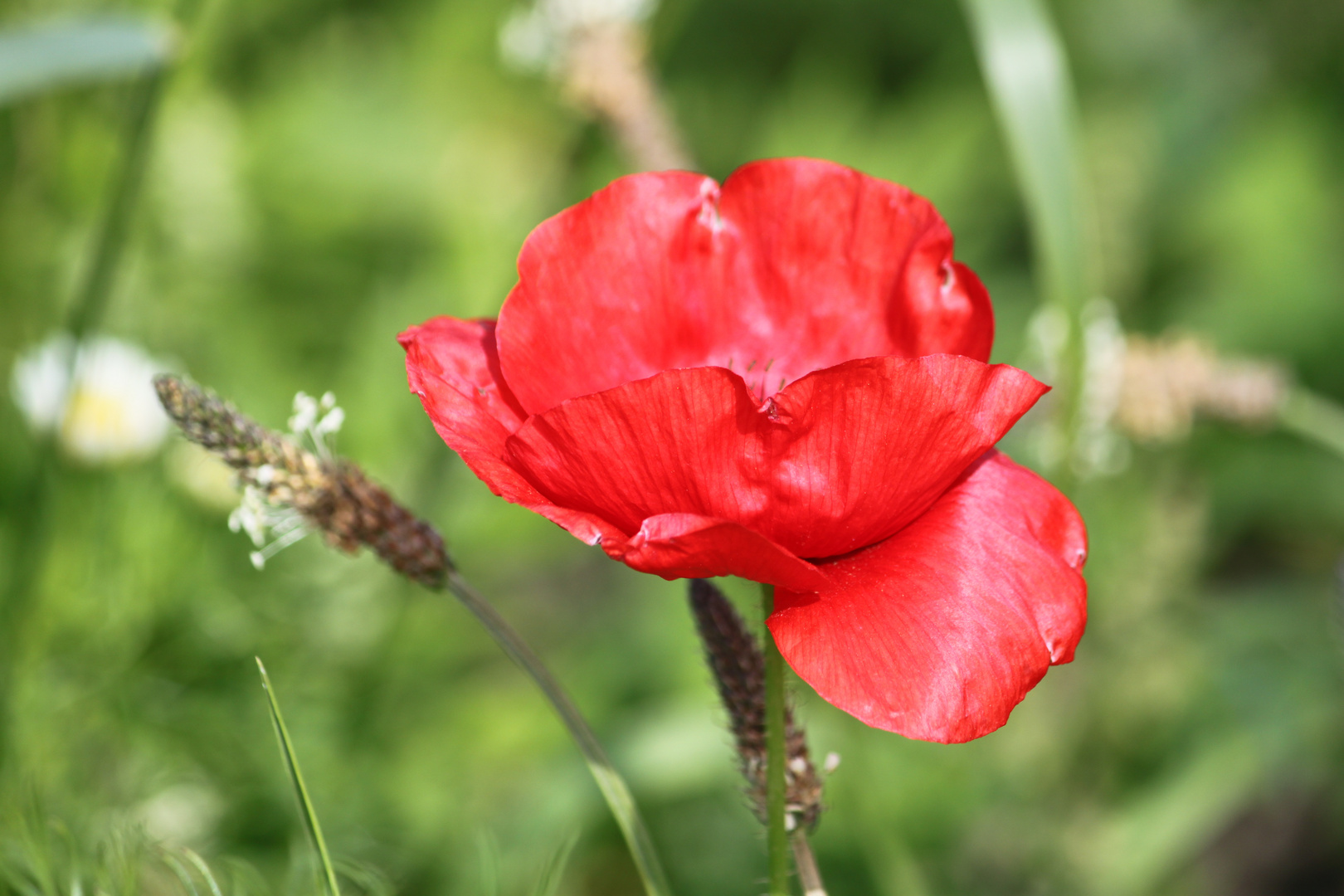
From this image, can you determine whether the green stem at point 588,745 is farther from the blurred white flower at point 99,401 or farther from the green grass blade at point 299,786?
the blurred white flower at point 99,401

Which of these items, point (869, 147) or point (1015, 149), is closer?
point (1015, 149)

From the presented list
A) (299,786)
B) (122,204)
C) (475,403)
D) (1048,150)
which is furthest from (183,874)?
(1048,150)

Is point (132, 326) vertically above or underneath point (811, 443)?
above

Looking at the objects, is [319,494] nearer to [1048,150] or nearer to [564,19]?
[1048,150]

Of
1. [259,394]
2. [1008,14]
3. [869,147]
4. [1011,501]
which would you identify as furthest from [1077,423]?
[869,147]

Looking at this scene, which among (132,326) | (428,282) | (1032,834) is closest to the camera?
(1032,834)

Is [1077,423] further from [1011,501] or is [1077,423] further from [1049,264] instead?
[1011,501]
